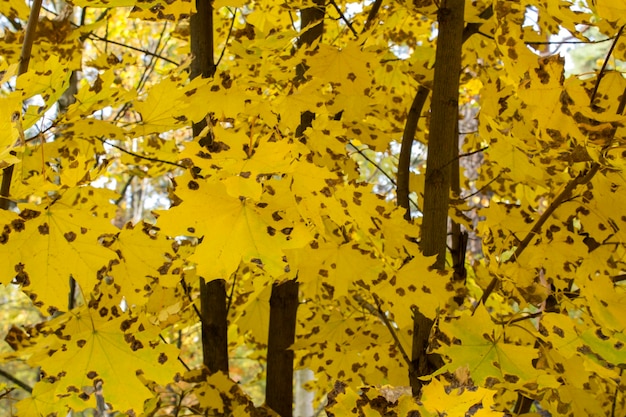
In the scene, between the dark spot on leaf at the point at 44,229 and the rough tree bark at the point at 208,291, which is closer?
the dark spot on leaf at the point at 44,229

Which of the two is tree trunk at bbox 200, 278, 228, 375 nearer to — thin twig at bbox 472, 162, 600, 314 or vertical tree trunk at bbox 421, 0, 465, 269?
vertical tree trunk at bbox 421, 0, 465, 269

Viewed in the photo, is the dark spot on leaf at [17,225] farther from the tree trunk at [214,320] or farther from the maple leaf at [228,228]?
the tree trunk at [214,320]

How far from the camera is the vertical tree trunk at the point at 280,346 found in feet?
6.72

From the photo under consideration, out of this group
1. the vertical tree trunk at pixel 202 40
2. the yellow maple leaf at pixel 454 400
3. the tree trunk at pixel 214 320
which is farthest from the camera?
the tree trunk at pixel 214 320

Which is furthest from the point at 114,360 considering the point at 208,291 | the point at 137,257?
the point at 208,291

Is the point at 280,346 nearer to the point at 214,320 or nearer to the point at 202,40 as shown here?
the point at 214,320

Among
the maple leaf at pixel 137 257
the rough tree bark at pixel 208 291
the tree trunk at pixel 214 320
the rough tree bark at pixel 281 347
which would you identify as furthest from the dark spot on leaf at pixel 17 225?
the rough tree bark at pixel 281 347

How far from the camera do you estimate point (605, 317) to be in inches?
48.3

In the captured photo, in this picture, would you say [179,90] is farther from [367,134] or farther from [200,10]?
[367,134]

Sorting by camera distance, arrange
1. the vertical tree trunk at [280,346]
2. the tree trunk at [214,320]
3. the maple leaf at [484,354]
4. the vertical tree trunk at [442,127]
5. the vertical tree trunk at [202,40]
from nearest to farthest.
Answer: the maple leaf at [484,354], the vertical tree trunk at [442,127], the vertical tree trunk at [202,40], the tree trunk at [214,320], the vertical tree trunk at [280,346]

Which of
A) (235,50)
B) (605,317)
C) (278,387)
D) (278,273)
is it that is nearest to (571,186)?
(605,317)

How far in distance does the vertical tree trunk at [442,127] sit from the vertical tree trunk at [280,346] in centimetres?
57

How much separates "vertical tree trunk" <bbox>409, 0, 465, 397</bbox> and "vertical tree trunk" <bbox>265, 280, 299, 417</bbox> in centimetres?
57

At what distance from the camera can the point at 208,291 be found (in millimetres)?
1873
